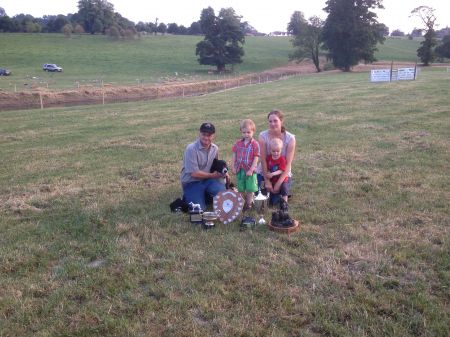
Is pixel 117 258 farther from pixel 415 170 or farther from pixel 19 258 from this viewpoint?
pixel 415 170

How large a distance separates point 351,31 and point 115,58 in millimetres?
31798

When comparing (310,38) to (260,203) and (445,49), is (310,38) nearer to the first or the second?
(445,49)

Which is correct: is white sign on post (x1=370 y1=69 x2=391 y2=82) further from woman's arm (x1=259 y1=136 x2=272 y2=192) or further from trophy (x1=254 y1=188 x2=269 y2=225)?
trophy (x1=254 y1=188 x2=269 y2=225)

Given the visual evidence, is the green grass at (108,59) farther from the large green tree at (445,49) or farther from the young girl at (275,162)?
the young girl at (275,162)

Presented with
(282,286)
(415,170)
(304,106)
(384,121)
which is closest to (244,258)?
(282,286)

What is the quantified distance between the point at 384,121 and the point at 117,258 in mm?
9880

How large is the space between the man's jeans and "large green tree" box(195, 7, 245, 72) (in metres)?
54.1

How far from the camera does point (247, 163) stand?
592cm

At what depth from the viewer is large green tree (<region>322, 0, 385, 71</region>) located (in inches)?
2007

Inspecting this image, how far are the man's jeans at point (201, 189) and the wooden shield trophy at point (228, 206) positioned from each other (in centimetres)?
57

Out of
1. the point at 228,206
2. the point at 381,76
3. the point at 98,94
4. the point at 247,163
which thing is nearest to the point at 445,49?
the point at 381,76

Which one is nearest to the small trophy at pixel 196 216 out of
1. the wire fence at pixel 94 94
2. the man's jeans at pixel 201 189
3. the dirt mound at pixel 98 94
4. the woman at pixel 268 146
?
the man's jeans at pixel 201 189

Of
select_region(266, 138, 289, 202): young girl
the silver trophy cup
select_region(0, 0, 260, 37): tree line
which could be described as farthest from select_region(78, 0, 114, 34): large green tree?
the silver trophy cup

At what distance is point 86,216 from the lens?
5.80 metres
